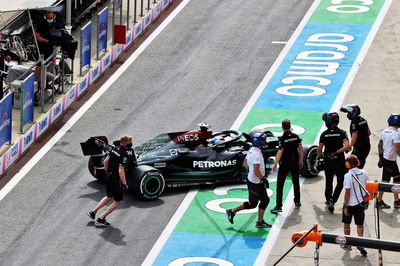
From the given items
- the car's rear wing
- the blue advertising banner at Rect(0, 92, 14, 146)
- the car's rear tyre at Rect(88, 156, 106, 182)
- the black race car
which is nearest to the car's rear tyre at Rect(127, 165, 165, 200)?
the black race car

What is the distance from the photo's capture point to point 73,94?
27.4 meters

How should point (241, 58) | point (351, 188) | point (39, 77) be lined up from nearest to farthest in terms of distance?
point (351, 188)
point (39, 77)
point (241, 58)

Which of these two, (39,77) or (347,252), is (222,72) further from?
(347,252)

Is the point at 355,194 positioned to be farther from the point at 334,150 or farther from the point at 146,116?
the point at 146,116

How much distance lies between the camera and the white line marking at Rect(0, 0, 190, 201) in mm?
22656

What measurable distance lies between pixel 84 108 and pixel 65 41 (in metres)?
2.53

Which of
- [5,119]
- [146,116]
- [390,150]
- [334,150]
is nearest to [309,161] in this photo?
[334,150]

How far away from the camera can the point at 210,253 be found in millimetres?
18797

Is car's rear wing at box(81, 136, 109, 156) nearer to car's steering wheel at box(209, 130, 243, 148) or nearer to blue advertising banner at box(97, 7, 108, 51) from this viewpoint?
car's steering wheel at box(209, 130, 243, 148)

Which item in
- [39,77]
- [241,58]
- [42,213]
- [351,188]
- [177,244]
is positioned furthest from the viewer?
[241,58]

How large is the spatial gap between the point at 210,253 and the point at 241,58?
12.6 metres

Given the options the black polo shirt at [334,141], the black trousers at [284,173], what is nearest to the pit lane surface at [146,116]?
the black trousers at [284,173]

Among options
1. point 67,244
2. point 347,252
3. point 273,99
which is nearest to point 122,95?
point 273,99

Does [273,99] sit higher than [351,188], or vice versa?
[351,188]
